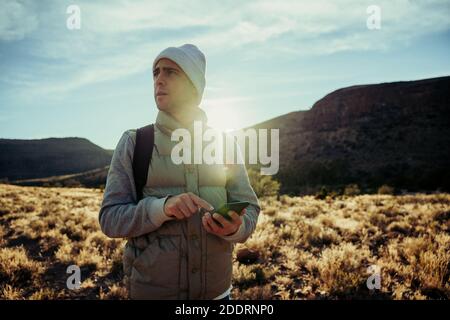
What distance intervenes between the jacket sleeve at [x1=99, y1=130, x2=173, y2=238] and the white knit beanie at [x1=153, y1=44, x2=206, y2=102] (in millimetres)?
545

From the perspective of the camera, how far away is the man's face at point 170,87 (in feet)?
6.31

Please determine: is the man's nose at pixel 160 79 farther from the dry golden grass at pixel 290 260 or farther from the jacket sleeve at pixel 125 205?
the dry golden grass at pixel 290 260

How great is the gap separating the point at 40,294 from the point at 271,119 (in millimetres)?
79840

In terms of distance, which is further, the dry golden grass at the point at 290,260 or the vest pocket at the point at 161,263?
the dry golden grass at the point at 290,260

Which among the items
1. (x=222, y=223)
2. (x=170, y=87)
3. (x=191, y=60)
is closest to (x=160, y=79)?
(x=170, y=87)

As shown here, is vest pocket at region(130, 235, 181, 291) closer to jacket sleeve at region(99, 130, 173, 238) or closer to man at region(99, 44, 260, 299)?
man at region(99, 44, 260, 299)

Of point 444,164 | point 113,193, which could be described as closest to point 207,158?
point 113,193

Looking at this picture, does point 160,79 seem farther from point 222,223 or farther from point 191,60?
point 222,223

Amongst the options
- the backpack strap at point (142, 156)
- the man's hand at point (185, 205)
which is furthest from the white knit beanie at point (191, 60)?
the man's hand at point (185, 205)

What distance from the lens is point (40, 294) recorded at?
4.56 metres

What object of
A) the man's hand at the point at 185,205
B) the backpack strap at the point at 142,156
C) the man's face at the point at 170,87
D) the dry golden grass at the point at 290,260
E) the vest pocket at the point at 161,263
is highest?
the man's face at the point at 170,87

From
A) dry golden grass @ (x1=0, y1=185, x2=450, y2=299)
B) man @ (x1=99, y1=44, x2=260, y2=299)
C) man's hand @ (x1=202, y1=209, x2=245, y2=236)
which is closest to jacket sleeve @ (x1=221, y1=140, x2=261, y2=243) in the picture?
man @ (x1=99, y1=44, x2=260, y2=299)

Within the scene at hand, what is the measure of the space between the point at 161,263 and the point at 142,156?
0.63 m
